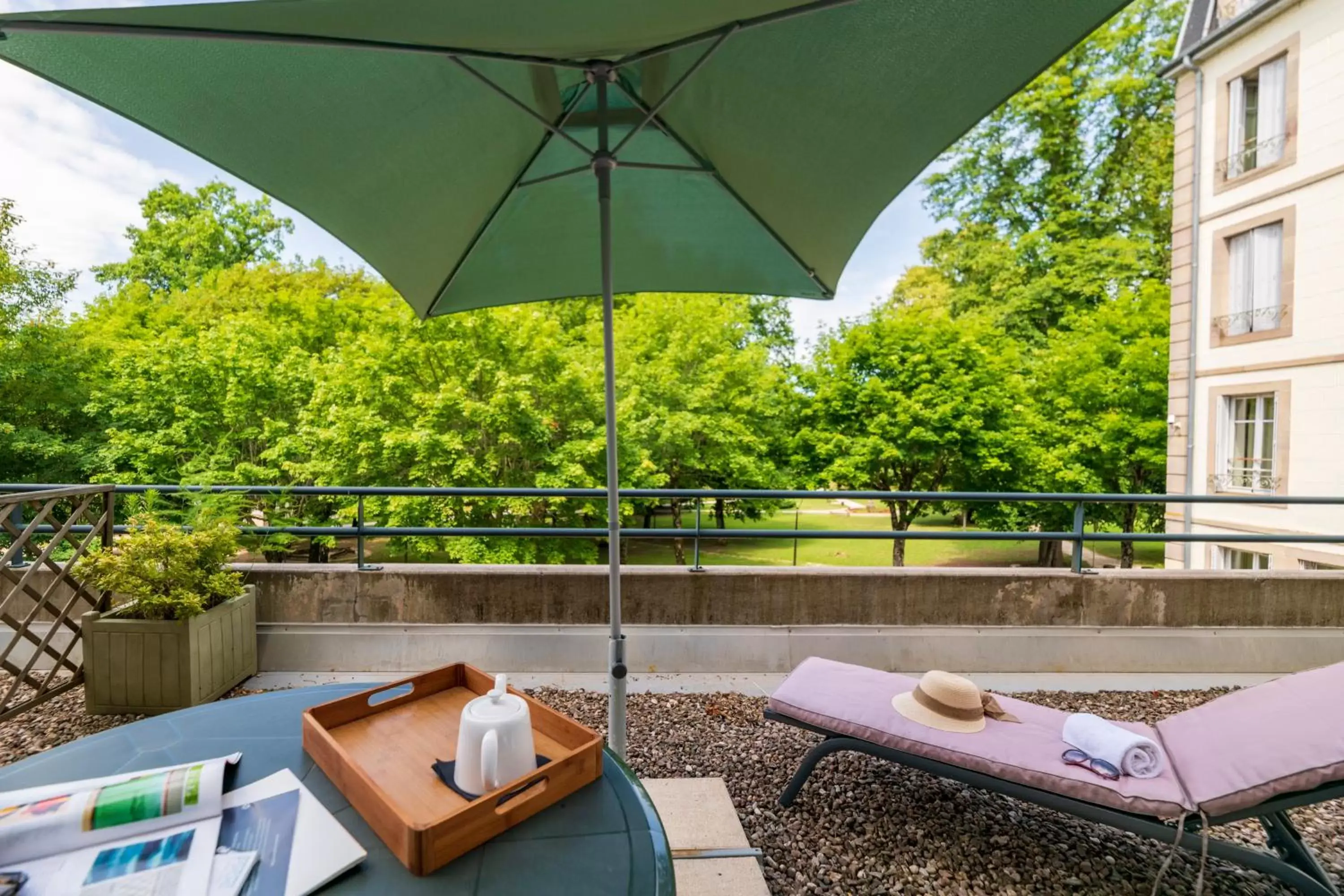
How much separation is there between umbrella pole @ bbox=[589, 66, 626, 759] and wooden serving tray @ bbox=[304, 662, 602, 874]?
0.45 m

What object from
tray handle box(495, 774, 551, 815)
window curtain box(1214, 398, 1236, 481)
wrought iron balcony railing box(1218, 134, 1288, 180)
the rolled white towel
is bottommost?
the rolled white towel

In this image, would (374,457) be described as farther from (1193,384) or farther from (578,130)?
(1193,384)

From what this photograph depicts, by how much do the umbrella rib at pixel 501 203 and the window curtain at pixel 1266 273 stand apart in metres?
10.8

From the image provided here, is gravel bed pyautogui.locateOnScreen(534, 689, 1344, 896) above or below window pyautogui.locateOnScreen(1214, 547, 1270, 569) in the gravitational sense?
above

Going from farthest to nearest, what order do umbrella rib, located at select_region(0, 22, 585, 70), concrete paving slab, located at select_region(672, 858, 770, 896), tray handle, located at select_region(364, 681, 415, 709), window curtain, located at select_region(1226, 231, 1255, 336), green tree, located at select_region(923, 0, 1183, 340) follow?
green tree, located at select_region(923, 0, 1183, 340)
window curtain, located at select_region(1226, 231, 1255, 336)
concrete paving slab, located at select_region(672, 858, 770, 896)
tray handle, located at select_region(364, 681, 415, 709)
umbrella rib, located at select_region(0, 22, 585, 70)

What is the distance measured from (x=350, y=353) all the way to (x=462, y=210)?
7.84m

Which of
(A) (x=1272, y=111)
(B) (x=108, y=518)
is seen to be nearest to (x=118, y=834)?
(B) (x=108, y=518)

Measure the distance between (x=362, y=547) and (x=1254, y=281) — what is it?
11839 mm

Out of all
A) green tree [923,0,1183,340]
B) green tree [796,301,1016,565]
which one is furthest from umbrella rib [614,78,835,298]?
green tree [923,0,1183,340]

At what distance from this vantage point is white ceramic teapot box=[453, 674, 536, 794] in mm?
967

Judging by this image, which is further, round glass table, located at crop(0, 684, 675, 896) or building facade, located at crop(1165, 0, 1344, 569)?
building facade, located at crop(1165, 0, 1344, 569)

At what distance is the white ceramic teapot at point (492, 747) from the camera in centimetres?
97

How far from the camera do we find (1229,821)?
1449 millimetres

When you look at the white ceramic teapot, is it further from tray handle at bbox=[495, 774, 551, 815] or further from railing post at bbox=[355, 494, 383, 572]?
railing post at bbox=[355, 494, 383, 572]
